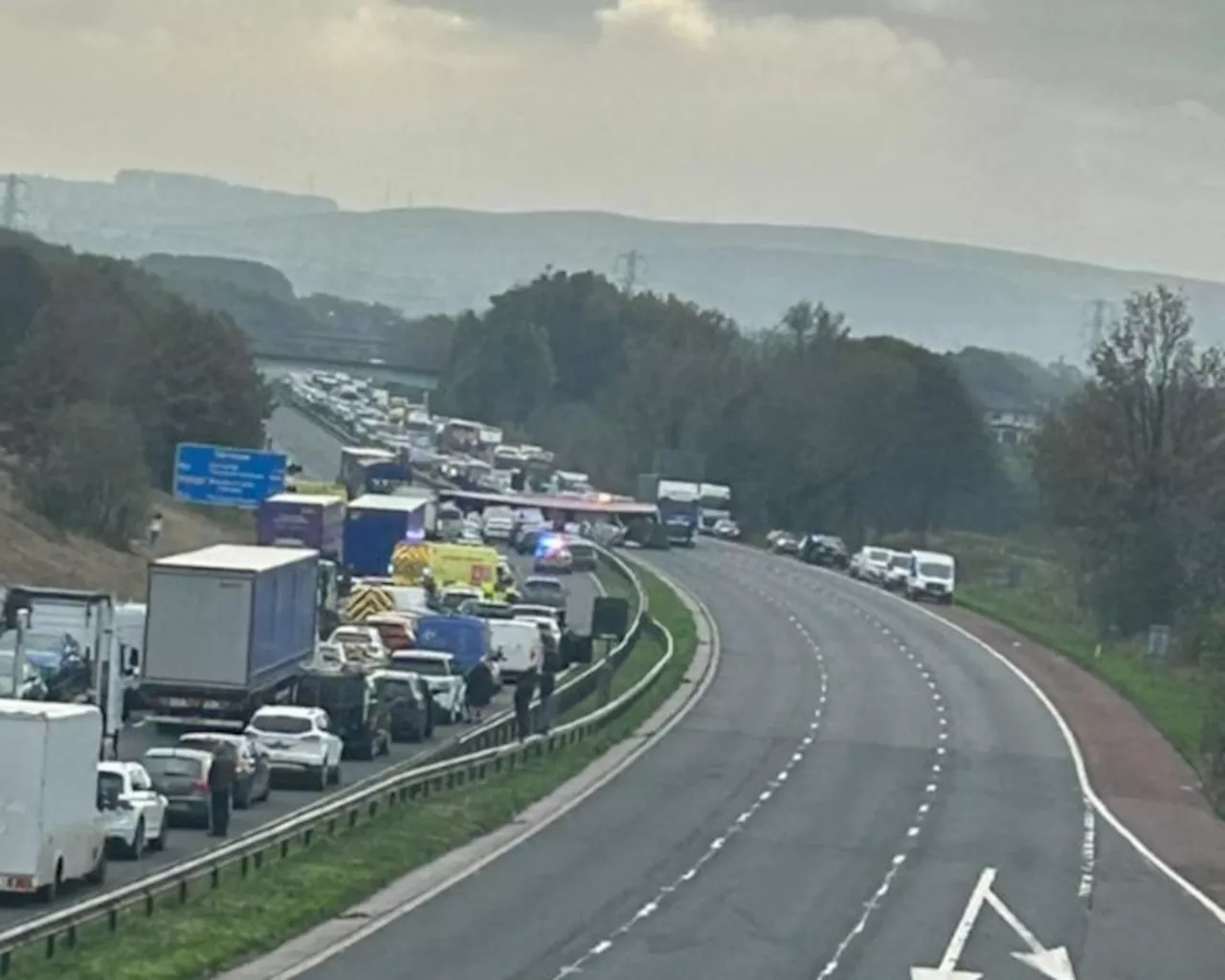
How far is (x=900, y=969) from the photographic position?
2897cm

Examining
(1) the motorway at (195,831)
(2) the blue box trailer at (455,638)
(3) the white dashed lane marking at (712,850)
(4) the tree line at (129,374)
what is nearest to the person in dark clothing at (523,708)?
(1) the motorway at (195,831)

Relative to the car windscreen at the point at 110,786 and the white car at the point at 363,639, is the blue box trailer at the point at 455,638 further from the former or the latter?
the car windscreen at the point at 110,786

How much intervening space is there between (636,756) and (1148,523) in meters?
47.7

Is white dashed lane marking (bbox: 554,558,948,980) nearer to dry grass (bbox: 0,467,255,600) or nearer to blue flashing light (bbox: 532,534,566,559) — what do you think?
dry grass (bbox: 0,467,255,600)

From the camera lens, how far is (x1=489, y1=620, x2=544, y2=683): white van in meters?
68.8

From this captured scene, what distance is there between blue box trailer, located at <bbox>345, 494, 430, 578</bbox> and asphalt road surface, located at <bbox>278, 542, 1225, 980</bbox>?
22344 mm

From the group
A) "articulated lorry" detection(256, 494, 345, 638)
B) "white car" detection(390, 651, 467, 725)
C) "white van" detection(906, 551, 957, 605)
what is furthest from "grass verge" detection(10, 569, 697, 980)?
"white van" detection(906, 551, 957, 605)

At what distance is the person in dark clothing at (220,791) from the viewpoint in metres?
37.3

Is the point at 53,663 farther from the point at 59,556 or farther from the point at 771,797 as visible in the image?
the point at 59,556

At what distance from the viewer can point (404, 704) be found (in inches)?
2152

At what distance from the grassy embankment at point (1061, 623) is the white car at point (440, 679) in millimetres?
14456

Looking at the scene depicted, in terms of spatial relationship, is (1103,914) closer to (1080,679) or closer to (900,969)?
(900,969)

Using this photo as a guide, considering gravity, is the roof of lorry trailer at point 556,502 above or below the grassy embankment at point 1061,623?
Answer: above

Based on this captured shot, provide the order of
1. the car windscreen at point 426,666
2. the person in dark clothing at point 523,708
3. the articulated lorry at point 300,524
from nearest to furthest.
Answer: the person in dark clothing at point 523,708, the car windscreen at point 426,666, the articulated lorry at point 300,524
